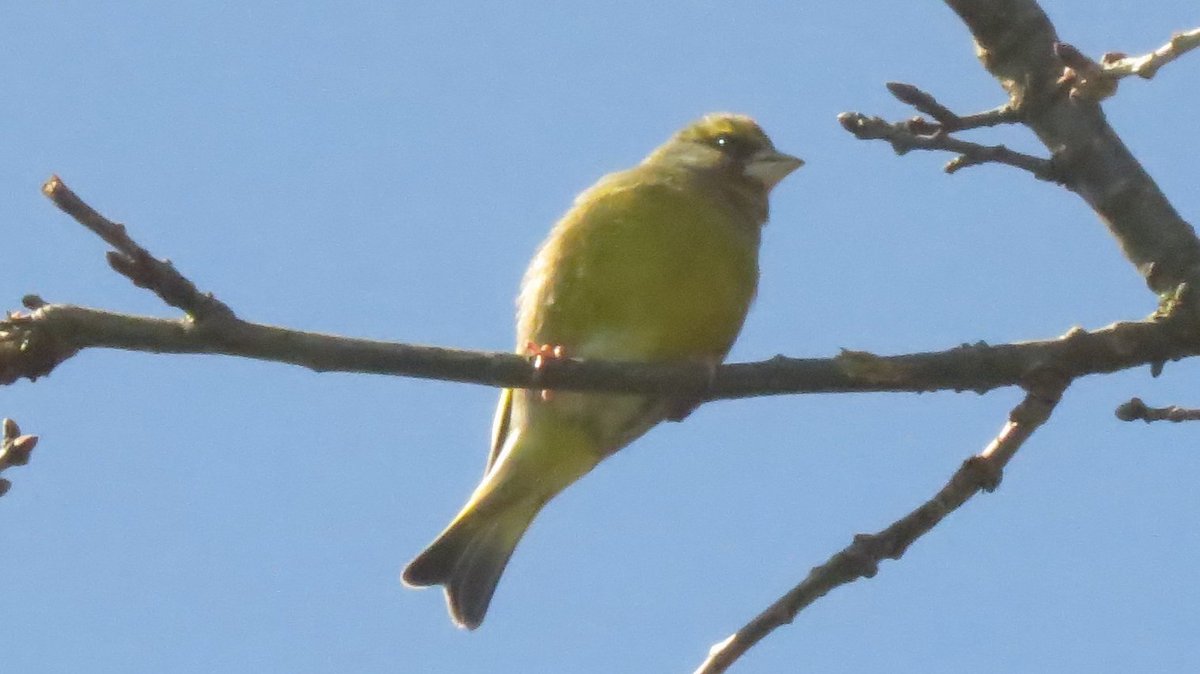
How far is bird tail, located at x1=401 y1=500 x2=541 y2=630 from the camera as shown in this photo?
190 inches

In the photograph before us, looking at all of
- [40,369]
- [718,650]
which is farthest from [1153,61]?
[40,369]

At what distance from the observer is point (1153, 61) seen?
278 centimetres

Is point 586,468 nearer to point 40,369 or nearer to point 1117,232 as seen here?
point 1117,232

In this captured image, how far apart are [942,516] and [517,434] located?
7.60 ft

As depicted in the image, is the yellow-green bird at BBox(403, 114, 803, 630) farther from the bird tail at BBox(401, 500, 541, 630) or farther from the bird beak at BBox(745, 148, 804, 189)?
the bird beak at BBox(745, 148, 804, 189)

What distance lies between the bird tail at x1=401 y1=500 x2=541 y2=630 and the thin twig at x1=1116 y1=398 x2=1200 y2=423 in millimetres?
2308

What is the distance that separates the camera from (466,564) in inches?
193

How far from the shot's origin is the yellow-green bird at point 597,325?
4684 mm

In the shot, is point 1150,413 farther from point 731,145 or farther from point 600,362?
point 731,145

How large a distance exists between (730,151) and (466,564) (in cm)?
192

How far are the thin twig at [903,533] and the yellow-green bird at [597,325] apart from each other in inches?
65.5

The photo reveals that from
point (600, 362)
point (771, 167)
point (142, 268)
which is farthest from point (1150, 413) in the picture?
point (771, 167)

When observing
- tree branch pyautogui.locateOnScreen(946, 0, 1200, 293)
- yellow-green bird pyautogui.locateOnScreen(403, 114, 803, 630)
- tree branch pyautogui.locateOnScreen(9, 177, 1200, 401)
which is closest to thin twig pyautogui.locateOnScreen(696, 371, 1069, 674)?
tree branch pyautogui.locateOnScreen(9, 177, 1200, 401)

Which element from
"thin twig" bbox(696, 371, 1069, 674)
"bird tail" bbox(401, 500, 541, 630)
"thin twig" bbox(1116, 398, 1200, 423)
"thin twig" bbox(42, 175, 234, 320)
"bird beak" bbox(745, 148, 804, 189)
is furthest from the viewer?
"bird beak" bbox(745, 148, 804, 189)
